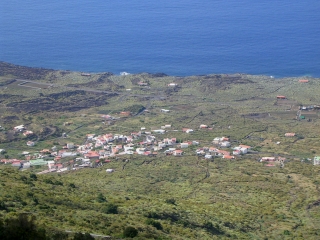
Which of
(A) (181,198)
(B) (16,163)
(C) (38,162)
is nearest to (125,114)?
(C) (38,162)

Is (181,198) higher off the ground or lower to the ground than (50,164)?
higher

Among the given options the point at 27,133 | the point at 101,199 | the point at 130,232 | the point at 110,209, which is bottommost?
the point at 27,133

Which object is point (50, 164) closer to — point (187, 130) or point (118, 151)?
point (118, 151)

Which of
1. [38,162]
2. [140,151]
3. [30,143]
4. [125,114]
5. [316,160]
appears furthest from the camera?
[125,114]

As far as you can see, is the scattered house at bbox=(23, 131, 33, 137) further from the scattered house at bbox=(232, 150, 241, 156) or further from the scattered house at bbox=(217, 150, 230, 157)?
the scattered house at bbox=(232, 150, 241, 156)

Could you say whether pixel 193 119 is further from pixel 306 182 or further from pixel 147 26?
pixel 147 26

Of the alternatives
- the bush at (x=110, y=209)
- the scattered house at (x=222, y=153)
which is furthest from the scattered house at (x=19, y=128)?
the bush at (x=110, y=209)

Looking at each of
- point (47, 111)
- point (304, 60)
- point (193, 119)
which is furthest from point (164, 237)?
point (304, 60)
